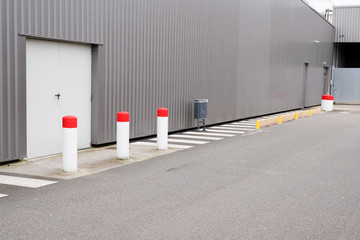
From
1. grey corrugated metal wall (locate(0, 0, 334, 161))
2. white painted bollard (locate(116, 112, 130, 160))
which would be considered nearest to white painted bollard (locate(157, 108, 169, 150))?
grey corrugated metal wall (locate(0, 0, 334, 161))

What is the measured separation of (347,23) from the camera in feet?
130

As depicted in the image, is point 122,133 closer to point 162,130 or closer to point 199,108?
point 162,130

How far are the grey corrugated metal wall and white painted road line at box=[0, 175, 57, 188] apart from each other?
4.03 feet

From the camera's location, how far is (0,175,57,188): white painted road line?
7.41 meters

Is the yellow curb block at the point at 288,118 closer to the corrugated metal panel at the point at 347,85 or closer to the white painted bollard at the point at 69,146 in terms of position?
the white painted bollard at the point at 69,146

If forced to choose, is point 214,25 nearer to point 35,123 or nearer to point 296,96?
point 35,123

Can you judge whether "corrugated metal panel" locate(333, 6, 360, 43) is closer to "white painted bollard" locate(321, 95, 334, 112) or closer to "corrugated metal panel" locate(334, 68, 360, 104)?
"corrugated metal panel" locate(334, 68, 360, 104)

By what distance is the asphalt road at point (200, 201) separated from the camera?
5.21 m

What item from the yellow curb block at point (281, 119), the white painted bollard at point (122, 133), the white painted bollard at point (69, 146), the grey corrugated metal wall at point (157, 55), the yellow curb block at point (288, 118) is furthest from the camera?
the yellow curb block at point (288, 118)

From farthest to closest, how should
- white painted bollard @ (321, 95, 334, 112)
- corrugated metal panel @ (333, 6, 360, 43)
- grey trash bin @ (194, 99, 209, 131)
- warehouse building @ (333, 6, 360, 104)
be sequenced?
corrugated metal panel @ (333, 6, 360, 43)
warehouse building @ (333, 6, 360, 104)
white painted bollard @ (321, 95, 334, 112)
grey trash bin @ (194, 99, 209, 131)

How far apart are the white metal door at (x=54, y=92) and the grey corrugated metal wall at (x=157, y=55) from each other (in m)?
0.27

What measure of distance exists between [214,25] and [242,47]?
115 inches

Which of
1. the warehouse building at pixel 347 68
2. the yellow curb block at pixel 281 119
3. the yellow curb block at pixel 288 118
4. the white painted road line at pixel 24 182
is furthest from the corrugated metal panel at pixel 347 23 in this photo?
the white painted road line at pixel 24 182

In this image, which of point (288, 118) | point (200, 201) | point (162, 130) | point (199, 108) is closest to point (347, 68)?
point (288, 118)
